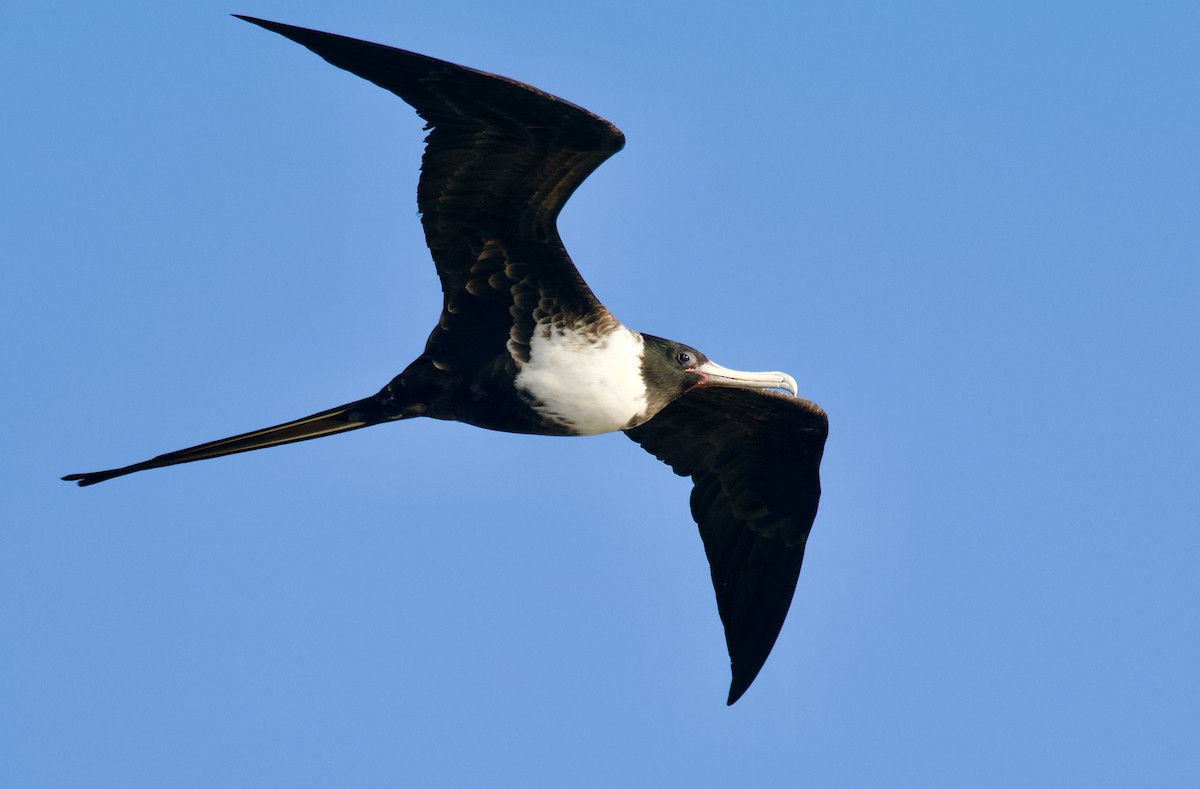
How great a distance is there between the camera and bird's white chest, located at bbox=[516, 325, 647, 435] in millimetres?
6586

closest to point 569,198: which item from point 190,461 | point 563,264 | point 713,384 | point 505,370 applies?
point 563,264

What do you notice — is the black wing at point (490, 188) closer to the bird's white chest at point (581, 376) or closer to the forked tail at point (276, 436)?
the bird's white chest at point (581, 376)

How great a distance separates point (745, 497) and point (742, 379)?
79cm

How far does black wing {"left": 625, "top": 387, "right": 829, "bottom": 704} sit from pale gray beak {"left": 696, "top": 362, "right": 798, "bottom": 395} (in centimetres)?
25

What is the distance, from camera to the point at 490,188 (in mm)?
6207

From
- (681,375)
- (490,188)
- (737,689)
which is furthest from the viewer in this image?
(737,689)

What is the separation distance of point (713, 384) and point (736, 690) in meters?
1.40

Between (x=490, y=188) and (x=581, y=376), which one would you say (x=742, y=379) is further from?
(x=490, y=188)

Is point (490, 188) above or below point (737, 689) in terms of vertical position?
above

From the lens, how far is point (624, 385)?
673 centimetres

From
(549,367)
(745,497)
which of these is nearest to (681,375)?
(549,367)

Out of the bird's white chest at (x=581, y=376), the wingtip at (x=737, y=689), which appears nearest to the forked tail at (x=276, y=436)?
the bird's white chest at (x=581, y=376)

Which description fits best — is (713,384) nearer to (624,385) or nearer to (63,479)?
(624,385)

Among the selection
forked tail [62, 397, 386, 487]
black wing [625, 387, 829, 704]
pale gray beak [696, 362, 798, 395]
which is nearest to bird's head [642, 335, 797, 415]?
pale gray beak [696, 362, 798, 395]
